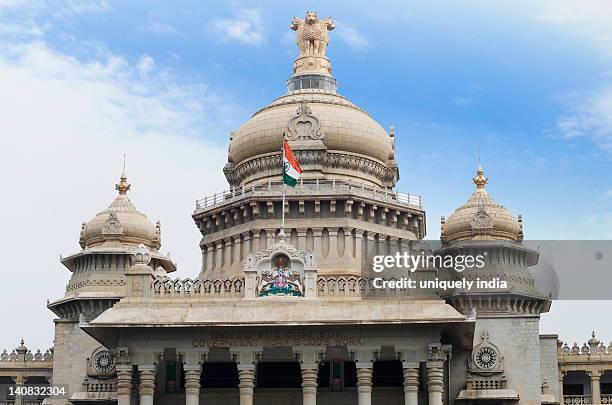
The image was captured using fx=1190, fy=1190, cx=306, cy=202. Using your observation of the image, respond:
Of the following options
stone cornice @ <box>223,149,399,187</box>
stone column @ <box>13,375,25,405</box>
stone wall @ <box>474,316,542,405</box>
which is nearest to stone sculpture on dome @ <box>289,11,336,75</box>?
stone cornice @ <box>223,149,399,187</box>

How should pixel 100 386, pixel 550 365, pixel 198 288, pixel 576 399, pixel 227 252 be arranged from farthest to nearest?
pixel 576 399 → pixel 550 365 → pixel 100 386 → pixel 227 252 → pixel 198 288

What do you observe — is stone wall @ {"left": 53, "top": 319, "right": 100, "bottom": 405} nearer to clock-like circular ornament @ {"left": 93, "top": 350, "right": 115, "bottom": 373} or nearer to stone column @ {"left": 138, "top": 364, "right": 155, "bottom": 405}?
clock-like circular ornament @ {"left": 93, "top": 350, "right": 115, "bottom": 373}

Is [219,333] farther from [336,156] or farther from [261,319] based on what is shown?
[336,156]

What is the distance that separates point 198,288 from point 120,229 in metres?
18.7

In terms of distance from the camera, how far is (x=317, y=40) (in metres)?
73.0

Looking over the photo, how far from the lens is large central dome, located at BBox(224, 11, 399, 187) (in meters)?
66.2

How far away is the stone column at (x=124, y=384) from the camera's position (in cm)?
4984

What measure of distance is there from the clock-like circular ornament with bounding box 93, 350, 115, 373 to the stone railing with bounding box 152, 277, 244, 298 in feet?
50.3

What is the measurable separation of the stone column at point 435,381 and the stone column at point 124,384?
41.2 ft

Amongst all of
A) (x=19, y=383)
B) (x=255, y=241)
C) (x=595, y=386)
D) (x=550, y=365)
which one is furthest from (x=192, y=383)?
(x=595, y=386)

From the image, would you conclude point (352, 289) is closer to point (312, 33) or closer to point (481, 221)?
point (481, 221)

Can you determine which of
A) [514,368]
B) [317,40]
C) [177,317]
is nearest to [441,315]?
[177,317]

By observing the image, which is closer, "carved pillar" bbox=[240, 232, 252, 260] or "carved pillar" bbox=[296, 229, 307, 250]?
"carved pillar" bbox=[296, 229, 307, 250]

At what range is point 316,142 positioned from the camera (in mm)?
66125
